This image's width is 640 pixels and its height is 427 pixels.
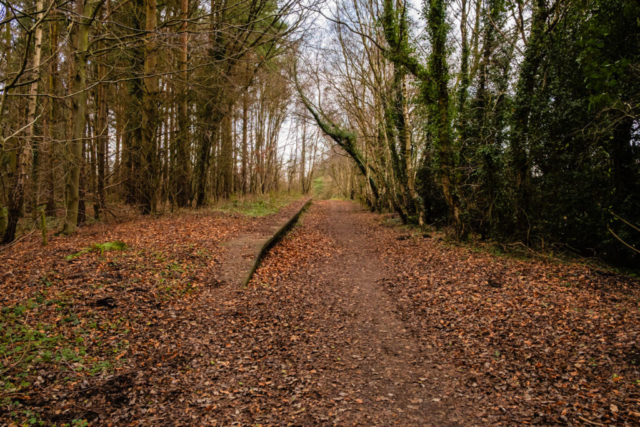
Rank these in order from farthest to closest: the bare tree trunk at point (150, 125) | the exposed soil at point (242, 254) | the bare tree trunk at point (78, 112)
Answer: the bare tree trunk at point (150, 125)
the bare tree trunk at point (78, 112)
the exposed soil at point (242, 254)

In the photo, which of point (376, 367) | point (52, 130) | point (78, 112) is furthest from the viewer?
point (52, 130)

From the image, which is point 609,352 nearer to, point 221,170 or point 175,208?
point 175,208

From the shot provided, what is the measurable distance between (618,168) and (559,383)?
21.3ft

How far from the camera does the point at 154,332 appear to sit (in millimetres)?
4863

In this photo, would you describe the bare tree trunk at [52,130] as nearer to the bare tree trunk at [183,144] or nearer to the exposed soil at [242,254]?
the bare tree trunk at [183,144]

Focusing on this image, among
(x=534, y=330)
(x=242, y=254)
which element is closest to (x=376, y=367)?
(x=534, y=330)

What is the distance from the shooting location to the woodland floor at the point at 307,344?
3.42 m

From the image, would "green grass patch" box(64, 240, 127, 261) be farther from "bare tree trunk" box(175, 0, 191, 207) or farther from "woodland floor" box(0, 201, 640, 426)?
"bare tree trunk" box(175, 0, 191, 207)

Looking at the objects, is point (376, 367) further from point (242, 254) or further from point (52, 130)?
point (52, 130)

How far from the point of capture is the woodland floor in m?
3.42

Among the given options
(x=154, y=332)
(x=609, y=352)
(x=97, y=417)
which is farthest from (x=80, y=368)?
(x=609, y=352)

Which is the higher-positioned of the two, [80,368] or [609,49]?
[609,49]

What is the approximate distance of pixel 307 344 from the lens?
16.3ft

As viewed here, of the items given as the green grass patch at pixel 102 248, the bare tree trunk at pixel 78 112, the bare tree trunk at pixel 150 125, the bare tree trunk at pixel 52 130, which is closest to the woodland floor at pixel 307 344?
the green grass patch at pixel 102 248
